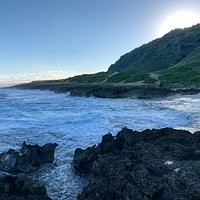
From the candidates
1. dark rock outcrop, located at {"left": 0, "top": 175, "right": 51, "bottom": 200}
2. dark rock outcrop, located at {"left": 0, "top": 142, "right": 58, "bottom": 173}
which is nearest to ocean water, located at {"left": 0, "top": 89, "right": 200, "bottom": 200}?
dark rock outcrop, located at {"left": 0, "top": 142, "right": 58, "bottom": 173}

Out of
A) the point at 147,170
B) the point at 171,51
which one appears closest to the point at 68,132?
the point at 147,170

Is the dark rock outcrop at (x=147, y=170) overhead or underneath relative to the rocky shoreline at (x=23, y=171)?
overhead

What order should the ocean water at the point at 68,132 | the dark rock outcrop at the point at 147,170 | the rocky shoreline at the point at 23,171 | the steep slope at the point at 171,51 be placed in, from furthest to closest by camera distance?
the steep slope at the point at 171,51 < the ocean water at the point at 68,132 < the rocky shoreline at the point at 23,171 < the dark rock outcrop at the point at 147,170

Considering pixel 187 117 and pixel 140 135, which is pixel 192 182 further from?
pixel 187 117

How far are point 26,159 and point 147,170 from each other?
7.50 meters

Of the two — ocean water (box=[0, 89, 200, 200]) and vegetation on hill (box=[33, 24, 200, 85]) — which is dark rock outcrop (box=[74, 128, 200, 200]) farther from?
vegetation on hill (box=[33, 24, 200, 85])

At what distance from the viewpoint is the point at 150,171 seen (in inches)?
535

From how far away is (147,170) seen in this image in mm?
13500

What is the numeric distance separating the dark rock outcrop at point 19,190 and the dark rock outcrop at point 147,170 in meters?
1.62

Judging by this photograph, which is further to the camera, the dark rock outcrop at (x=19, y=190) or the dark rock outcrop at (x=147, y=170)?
the dark rock outcrop at (x=19, y=190)

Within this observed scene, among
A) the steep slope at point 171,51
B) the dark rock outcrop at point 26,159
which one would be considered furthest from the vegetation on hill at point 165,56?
the dark rock outcrop at point 26,159

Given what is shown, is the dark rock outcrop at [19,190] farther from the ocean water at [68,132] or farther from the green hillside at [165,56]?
the green hillside at [165,56]

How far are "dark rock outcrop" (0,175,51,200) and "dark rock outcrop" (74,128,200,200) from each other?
1.62 metres

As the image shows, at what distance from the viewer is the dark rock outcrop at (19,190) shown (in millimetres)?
12187
